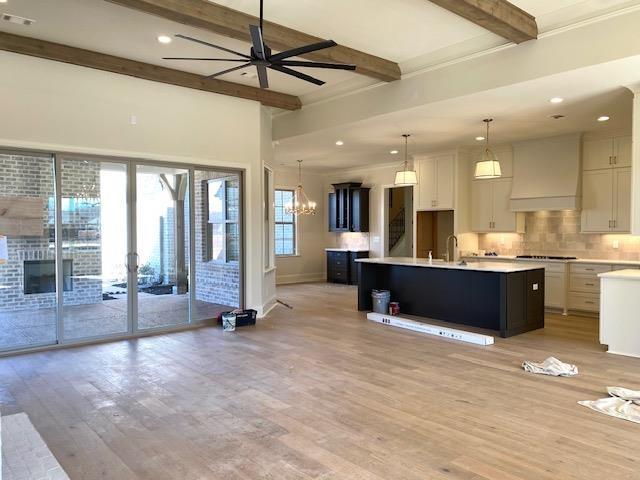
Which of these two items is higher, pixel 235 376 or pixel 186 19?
pixel 186 19

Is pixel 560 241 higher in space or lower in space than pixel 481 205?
lower

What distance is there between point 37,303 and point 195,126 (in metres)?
3.01

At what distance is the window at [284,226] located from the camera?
12.4m

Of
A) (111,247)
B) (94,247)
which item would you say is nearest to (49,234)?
(94,247)

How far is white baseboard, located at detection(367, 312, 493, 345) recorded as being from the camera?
5.82 meters

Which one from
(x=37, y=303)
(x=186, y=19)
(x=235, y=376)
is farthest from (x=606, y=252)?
(x=37, y=303)

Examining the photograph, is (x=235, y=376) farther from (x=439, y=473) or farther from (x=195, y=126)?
(x=195, y=126)

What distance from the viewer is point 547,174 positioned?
26.8ft

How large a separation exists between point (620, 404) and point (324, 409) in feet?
7.57

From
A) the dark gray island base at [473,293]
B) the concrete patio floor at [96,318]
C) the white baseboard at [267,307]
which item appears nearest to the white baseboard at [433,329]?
the dark gray island base at [473,293]

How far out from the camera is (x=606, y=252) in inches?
310

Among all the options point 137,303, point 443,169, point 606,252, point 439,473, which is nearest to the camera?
point 439,473

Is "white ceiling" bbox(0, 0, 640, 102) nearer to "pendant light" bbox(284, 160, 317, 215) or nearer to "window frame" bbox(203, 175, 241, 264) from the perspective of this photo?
"window frame" bbox(203, 175, 241, 264)

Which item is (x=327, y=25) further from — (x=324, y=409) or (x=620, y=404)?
(x=620, y=404)
